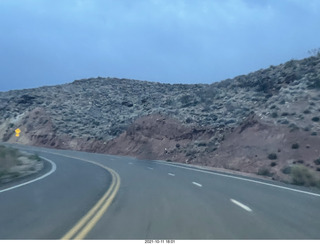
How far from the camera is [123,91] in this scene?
92.6 m

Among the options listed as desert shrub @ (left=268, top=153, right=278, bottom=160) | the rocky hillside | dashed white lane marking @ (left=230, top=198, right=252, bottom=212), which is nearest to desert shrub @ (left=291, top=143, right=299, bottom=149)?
the rocky hillside

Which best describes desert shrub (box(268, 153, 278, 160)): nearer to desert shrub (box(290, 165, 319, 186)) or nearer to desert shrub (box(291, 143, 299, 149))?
desert shrub (box(291, 143, 299, 149))

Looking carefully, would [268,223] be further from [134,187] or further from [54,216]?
[134,187]

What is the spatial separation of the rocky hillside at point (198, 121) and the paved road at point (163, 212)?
337 inches

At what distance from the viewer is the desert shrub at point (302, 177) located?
2166 centimetres

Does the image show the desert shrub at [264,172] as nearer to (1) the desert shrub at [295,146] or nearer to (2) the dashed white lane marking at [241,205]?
(1) the desert shrub at [295,146]

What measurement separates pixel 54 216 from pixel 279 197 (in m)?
8.15

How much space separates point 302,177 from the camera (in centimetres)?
2209

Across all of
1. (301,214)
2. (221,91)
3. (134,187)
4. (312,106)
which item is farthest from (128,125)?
(301,214)

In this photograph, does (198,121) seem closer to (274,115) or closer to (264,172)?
(274,115)

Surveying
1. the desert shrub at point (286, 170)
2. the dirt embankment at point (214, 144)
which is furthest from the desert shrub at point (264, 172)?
the desert shrub at point (286, 170)

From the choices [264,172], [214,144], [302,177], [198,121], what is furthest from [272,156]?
[198,121]

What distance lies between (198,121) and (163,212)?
127 ft

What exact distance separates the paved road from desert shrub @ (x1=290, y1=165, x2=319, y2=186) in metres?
3.81
